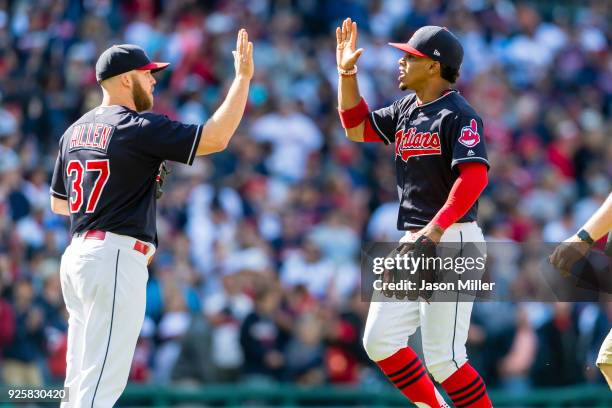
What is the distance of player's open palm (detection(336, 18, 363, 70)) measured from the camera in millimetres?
6883

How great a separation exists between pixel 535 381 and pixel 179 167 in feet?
15.0

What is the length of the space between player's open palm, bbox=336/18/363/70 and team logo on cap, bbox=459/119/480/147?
0.93m

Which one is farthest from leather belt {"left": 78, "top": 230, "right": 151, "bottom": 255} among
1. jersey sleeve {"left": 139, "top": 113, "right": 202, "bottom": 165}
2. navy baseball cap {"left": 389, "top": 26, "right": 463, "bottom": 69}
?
navy baseball cap {"left": 389, "top": 26, "right": 463, "bottom": 69}

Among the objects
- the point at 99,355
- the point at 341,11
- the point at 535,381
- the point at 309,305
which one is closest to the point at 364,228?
the point at 309,305

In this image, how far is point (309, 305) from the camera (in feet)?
38.6

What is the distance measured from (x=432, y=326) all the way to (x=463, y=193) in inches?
30.5

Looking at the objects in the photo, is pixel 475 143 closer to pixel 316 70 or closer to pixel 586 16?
pixel 316 70

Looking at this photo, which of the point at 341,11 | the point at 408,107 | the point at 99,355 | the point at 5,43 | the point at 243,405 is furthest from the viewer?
the point at 341,11

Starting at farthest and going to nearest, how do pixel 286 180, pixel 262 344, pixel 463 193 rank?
1. pixel 286 180
2. pixel 262 344
3. pixel 463 193

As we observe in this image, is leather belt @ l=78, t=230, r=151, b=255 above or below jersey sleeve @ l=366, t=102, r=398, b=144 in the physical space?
below

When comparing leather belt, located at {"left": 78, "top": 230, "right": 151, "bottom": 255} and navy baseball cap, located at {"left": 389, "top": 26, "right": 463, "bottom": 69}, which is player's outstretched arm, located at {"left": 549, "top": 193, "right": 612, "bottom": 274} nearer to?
navy baseball cap, located at {"left": 389, "top": 26, "right": 463, "bottom": 69}

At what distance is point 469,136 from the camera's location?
628cm

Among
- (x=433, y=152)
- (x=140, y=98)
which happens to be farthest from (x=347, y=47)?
(x=140, y=98)

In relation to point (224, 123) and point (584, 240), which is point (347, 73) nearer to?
point (224, 123)
